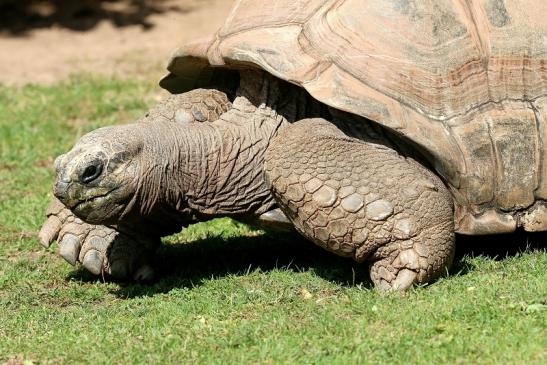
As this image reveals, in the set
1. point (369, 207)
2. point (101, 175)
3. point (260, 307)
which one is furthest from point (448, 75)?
point (101, 175)

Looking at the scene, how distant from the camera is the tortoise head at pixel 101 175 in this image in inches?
227

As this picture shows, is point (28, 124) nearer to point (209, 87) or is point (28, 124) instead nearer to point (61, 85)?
point (61, 85)

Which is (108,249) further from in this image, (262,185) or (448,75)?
(448,75)

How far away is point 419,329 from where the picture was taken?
4.91 metres

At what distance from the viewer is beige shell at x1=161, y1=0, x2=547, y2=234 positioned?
19.1ft

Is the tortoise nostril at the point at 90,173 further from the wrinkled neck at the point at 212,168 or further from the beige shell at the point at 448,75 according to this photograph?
the beige shell at the point at 448,75

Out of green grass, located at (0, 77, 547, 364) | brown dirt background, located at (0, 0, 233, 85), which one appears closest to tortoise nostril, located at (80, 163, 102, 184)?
green grass, located at (0, 77, 547, 364)

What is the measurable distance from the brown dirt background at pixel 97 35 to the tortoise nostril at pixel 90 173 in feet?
20.3

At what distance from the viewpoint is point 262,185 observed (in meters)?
6.25

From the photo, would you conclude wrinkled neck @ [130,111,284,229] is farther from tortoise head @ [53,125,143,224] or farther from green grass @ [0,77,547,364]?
green grass @ [0,77,547,364]

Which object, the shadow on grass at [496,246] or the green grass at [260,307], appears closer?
the green grass at [260,307]

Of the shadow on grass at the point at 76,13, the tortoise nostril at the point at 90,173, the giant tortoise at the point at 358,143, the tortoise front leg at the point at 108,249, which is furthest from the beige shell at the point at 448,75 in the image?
the shadow on grass at the point at 76,13

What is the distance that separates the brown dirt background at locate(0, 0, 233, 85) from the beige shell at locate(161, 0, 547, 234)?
6108mm

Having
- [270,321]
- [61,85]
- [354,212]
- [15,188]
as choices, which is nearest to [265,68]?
[354,212]
